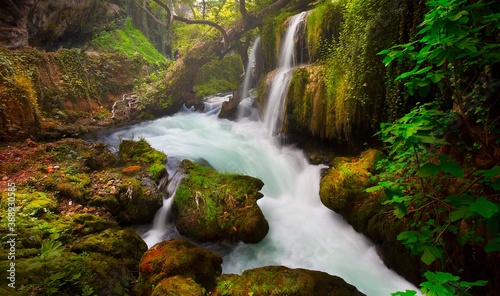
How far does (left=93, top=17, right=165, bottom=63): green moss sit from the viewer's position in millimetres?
14969

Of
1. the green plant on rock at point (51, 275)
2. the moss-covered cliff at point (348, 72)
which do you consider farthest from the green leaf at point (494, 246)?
the green plant on rock at point (51, 275)

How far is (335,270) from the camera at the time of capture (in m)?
4.29

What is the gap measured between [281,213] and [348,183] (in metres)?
1.67

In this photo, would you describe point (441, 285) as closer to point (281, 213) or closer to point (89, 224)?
point (281, 213)

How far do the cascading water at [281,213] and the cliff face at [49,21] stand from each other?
194 inches

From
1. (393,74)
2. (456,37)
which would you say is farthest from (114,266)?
(393,74)

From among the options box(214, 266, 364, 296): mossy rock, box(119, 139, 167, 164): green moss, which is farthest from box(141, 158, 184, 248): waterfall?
box(214, 266, 364, 296): mossy rock

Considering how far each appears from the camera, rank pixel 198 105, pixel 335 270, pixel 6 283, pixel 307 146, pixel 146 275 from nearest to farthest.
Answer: pixel 6 283 < pixel 146 275 < pixel 335 270 < pixel 307 146 < pixel 198 105

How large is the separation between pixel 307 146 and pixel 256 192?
2.78 meters

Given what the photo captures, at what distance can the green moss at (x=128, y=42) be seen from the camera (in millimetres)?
14969

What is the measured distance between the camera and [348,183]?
5.09 metres

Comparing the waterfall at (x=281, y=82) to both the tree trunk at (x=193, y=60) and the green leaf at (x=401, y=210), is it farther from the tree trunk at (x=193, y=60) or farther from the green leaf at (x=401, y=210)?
the green leaf at (x=401, y=210)

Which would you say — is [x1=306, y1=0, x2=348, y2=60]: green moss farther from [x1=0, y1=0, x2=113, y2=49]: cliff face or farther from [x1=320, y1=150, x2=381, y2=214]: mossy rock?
[x1=0, y1=0, x2=113, y2=49]: cliff face

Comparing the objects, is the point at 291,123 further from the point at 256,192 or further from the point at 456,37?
the point at 456,37
